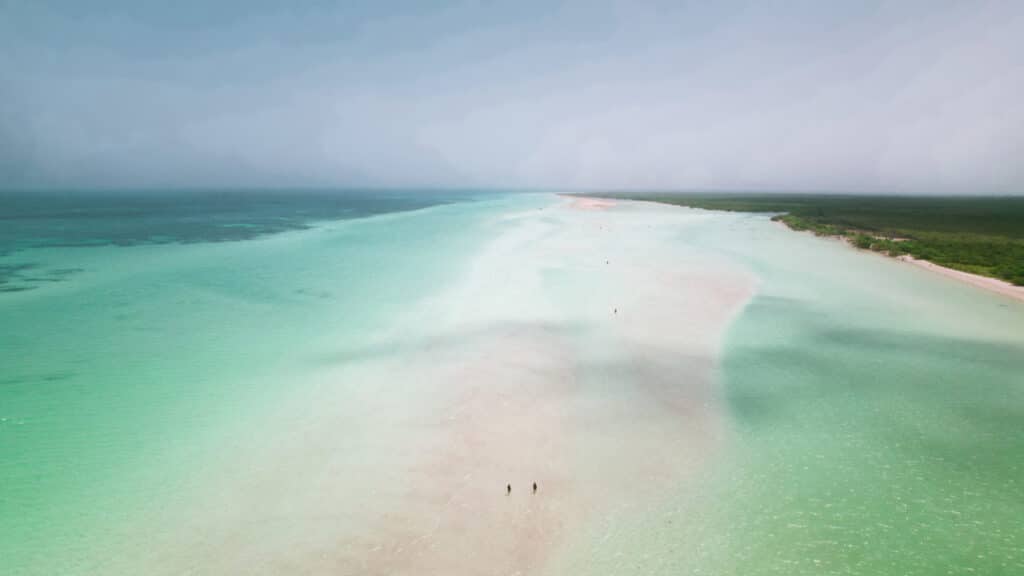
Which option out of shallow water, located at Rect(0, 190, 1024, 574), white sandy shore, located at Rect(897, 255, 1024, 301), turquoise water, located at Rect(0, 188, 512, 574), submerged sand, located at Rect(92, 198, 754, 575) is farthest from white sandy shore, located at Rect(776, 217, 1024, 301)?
turquoise water, located at Rect(0, 188, 512, 574)

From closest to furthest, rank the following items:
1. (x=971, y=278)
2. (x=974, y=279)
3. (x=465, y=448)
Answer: (x=465, y=448)
(x=974, y=279)
(x=971, y=278)

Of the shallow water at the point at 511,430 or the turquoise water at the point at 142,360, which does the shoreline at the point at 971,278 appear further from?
the turquoise water at the point at 142,360

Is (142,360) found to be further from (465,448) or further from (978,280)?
(978,280)

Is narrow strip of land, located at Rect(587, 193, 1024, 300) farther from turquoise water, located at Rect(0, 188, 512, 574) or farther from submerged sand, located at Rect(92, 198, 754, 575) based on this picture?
turquoise water, located at Rect(0, 188, 512, 574)

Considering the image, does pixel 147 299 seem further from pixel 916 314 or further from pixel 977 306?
pixel 977 306

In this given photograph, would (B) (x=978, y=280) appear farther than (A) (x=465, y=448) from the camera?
Yes

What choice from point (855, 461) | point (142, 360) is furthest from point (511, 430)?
point (142, 360)

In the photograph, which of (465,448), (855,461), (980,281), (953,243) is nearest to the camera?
(855,461)

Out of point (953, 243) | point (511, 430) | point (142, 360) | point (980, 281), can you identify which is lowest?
point (511, 430)

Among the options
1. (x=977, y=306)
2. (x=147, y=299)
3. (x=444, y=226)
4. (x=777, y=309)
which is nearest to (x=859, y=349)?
(x=777, y=309)
